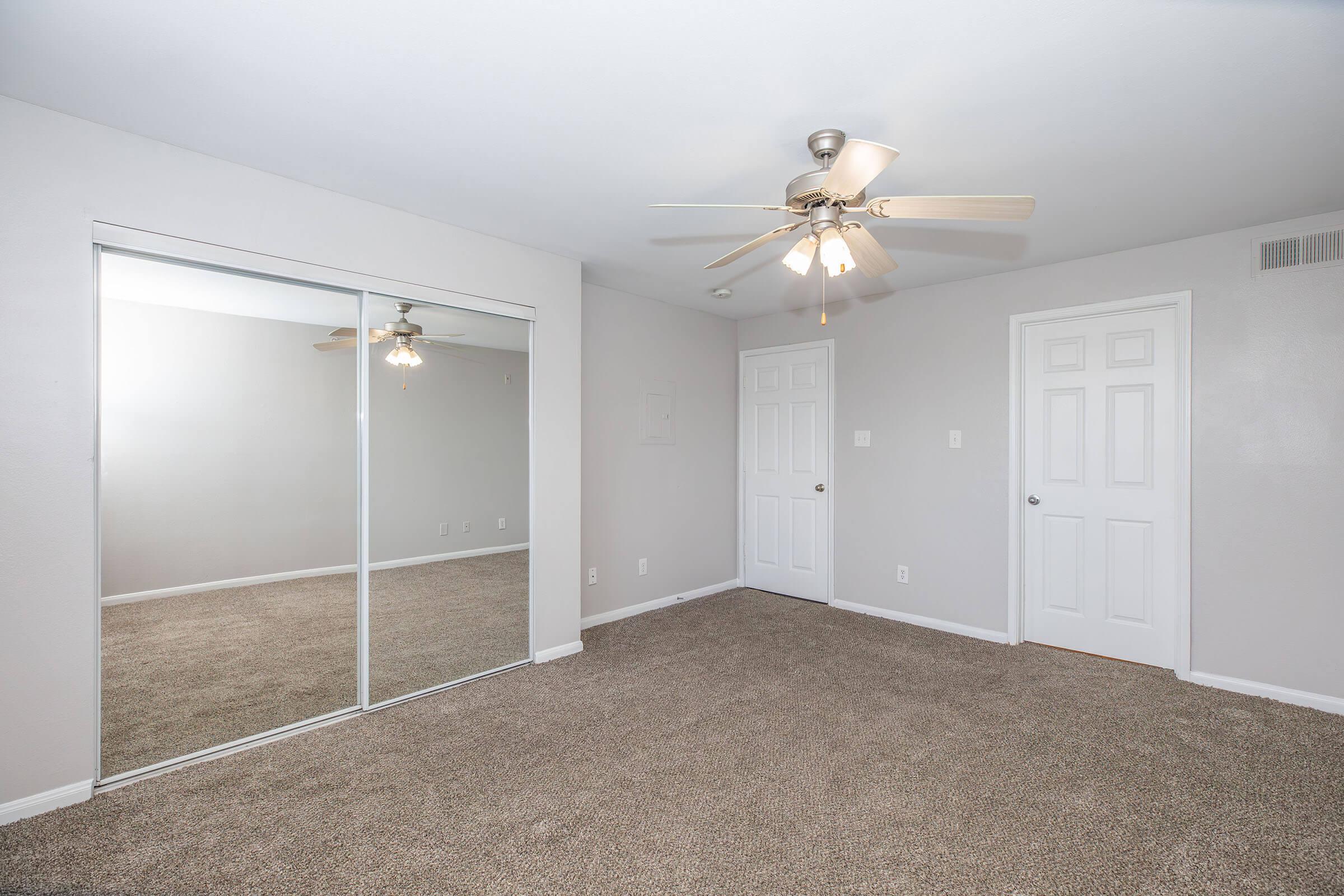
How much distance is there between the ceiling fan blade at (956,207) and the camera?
2021mm

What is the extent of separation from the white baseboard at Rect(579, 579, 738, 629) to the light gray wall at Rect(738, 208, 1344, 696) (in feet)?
5.04

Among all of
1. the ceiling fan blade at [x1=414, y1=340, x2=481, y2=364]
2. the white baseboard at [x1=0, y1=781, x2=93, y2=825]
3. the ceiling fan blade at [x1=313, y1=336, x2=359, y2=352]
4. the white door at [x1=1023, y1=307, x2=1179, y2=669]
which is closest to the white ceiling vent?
the white door at [x1=1023, y1=307, x2=1179, y2=669]

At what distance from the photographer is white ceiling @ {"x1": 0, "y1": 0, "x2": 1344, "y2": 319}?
1666mm

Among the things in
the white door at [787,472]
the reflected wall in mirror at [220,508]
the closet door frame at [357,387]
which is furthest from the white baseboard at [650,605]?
the reflected wall in mirror at [220,508]

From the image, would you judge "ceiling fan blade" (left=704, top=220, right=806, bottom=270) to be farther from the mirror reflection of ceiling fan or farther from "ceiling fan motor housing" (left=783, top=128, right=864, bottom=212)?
the mirror reflection of ceiling fan

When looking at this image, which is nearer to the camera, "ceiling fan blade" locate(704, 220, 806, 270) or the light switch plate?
"ceiling fan blade" locate(704, 220, 806, 270)

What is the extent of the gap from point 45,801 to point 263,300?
1983 millimetres

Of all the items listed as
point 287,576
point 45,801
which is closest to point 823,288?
point 287,576

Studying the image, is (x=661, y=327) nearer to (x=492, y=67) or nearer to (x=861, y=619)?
(x=861, y=619)

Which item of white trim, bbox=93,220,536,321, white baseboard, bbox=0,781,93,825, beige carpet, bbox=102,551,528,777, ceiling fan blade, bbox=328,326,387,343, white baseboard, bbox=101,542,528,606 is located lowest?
white baseboard, bbox=0,781,93,825

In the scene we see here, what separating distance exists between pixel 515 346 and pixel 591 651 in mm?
1906

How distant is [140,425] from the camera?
2396mm

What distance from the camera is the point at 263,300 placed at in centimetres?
268

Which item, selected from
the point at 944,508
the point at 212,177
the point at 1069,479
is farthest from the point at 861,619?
the point at 212,177
